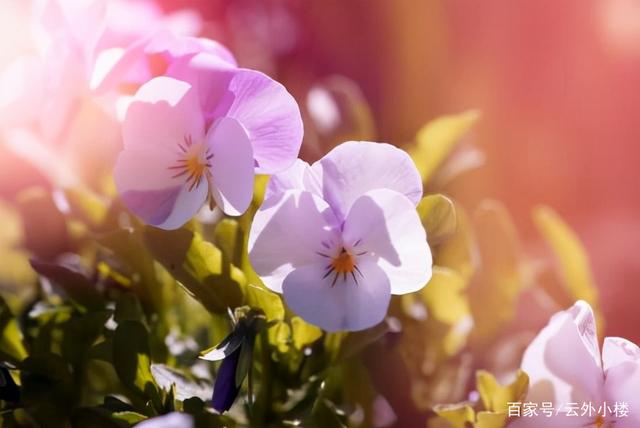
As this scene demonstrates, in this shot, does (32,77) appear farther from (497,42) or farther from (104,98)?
(497,42)

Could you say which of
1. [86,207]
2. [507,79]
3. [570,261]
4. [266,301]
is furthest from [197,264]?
[507,79]

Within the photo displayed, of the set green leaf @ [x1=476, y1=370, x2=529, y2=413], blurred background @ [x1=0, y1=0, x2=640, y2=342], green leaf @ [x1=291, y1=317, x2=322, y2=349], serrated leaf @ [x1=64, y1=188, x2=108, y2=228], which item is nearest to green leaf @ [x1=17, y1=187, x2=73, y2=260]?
serrated leaf @ [x1=64, y1=188, x2=108, y2=228]

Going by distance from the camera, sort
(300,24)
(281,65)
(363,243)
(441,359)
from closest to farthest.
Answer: (363,243), (441,359), (281,65), (300,24)

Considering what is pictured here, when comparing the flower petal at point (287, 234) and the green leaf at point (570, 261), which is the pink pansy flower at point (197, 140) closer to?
the flower petal at point (287, 234)

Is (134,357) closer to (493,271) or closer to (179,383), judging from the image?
(179,383)

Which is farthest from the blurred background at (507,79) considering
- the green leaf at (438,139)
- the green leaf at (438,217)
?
the green leaf at (438,217)

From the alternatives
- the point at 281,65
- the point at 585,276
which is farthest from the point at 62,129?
the point at 281,65

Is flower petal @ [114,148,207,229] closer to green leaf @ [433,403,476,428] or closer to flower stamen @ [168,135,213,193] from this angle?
flower stamen @ [168,135,213,193]
